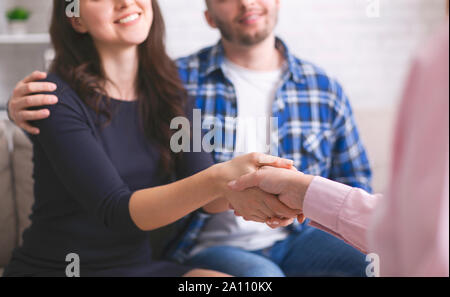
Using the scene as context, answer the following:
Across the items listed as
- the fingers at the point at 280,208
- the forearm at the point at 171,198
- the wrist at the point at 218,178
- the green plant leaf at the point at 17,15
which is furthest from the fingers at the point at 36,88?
the green plant leaf at the point at 17,15

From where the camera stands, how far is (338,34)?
2662 millimetres

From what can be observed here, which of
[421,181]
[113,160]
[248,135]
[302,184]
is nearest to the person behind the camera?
[421,181]

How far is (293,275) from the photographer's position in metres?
1.50

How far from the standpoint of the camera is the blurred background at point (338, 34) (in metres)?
2.52

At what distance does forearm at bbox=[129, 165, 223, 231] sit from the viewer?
112cm

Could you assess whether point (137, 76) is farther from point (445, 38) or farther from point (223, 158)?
point (445, 38)

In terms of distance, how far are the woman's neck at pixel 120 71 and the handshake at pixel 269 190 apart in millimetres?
414

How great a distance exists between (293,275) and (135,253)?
1.62 feet

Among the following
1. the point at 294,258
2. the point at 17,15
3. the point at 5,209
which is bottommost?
the point at 294,258

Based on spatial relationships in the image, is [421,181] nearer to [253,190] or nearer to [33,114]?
[253,190]

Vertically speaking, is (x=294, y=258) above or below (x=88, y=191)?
below

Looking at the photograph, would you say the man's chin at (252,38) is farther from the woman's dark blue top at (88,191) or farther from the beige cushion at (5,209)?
the beige cushion at (5,209)

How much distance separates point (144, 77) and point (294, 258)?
695mm

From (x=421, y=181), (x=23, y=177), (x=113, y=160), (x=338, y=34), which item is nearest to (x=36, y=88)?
(x=113, y=160)
